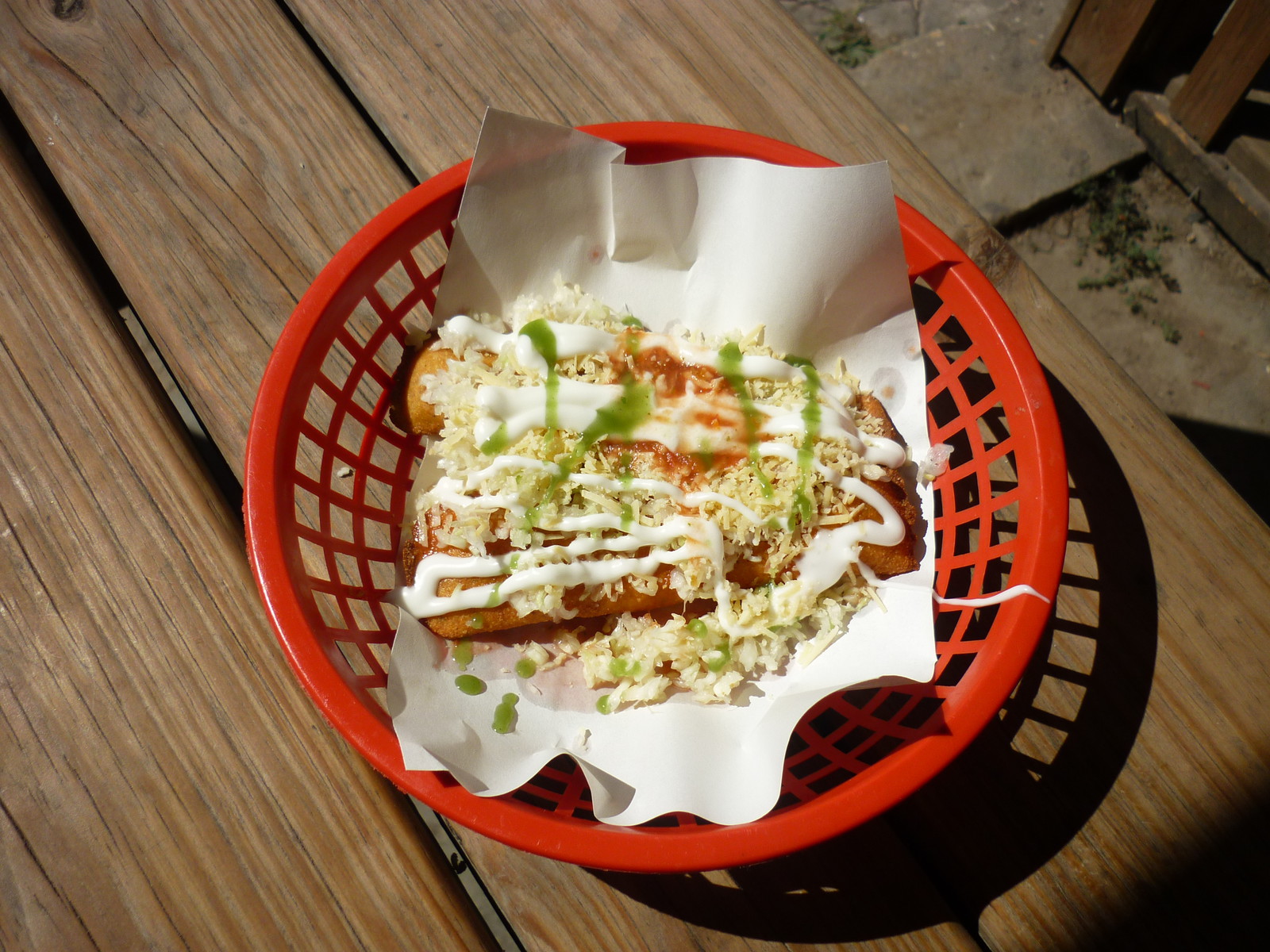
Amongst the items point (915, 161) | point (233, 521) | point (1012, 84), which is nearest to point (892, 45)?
point (1012, 84)

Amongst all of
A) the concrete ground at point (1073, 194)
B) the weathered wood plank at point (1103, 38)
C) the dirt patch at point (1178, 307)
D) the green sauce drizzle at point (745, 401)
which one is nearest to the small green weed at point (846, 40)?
the concrete ground at point (1073, 194)

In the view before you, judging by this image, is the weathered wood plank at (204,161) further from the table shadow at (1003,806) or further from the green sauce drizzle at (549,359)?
the table shadow at (1003,806)

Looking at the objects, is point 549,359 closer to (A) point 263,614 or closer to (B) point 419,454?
(B) point 419,454

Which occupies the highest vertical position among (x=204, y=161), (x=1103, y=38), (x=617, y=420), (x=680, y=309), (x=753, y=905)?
(x=204, y=161)

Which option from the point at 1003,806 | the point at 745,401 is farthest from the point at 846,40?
the point at 1003,806

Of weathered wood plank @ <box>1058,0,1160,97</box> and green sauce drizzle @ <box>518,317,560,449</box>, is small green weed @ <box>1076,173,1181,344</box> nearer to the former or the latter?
weathered wood plank @ <box>1058,0,1160,97</box>

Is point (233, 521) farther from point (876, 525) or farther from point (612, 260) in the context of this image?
point (876, 525)
